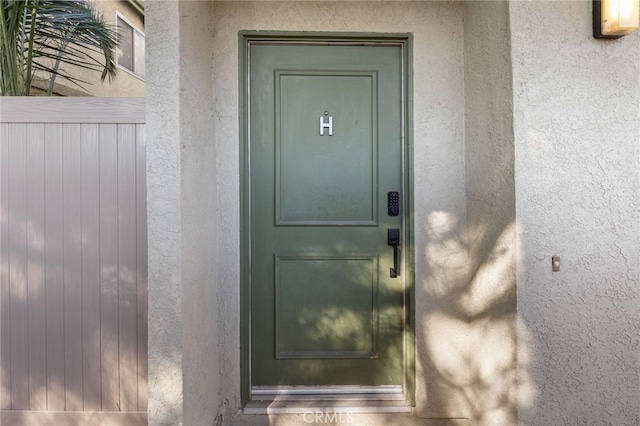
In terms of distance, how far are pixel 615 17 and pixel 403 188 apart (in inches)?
53.7

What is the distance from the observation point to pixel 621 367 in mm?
1974

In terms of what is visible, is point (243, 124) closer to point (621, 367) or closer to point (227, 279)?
point (227, 279)

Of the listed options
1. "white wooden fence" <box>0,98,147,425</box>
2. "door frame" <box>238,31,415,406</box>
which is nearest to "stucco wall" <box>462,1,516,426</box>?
"door frame" <box>238,31,415,406</box>

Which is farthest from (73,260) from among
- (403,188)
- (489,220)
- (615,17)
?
(615,17)

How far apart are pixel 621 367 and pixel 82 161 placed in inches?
127

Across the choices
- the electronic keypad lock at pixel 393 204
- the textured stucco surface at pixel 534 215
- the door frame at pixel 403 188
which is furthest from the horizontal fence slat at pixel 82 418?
the electronic keypad lock at pixel 393 204

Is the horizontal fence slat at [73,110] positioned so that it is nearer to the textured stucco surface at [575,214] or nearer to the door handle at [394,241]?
the door handle at [394,241]

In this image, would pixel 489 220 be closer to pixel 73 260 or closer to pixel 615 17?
pixel 615 17

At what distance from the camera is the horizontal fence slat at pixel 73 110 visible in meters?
2.36

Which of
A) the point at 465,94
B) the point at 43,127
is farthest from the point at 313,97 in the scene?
the point at 43,127

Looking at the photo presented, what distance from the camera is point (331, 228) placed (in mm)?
2596

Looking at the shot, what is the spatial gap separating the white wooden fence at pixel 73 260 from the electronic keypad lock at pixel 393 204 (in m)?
1.56

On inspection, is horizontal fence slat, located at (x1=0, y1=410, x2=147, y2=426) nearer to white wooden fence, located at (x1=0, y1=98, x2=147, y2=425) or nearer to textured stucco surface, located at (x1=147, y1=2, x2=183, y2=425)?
white wooden fence, located at (x1=0, y1=98, x2=147, y2=425)

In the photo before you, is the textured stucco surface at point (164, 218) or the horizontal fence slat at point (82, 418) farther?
the horizontal fence slat at point (82, 418)
